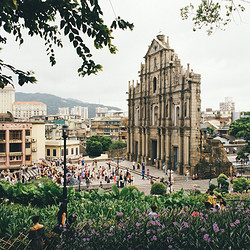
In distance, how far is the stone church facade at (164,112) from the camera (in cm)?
2916

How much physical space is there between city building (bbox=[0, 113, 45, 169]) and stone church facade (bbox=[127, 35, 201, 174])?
Answer: 15005mm

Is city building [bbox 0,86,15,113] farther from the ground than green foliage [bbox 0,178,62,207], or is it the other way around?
city building [bbox 0,86,15,113]

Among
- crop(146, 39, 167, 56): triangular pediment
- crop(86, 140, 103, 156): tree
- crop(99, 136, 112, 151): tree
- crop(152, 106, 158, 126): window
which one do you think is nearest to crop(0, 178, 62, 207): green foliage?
crop(152, 106, 158, 126): window

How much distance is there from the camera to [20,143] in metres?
40.1

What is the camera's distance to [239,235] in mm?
5742

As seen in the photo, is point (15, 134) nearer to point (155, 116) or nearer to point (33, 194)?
point (155, 116)

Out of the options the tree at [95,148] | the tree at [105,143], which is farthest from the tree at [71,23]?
the tree at [105,143]

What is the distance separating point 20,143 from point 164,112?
2255 centimetres

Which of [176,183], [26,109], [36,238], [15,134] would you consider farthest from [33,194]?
[26,109]

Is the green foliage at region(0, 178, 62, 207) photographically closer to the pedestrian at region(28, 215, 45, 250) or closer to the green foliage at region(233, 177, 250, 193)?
the pedestrian at region(28, 215, 45, 250)

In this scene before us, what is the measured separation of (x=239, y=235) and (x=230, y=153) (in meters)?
46.9

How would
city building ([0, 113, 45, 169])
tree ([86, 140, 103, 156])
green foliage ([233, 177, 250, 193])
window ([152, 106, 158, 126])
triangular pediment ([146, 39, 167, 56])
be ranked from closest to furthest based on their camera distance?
green foliage ([233, 177, 250, 193]) < triangular pediment ([146, 39, 167, 56]) < window ([152, 106, 158, 126]) < city building ([0, 113, 45, 169]) < tree ([86, 140, 103, 156])

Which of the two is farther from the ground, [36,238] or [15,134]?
[15,134]

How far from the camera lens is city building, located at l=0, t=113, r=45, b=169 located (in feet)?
127
